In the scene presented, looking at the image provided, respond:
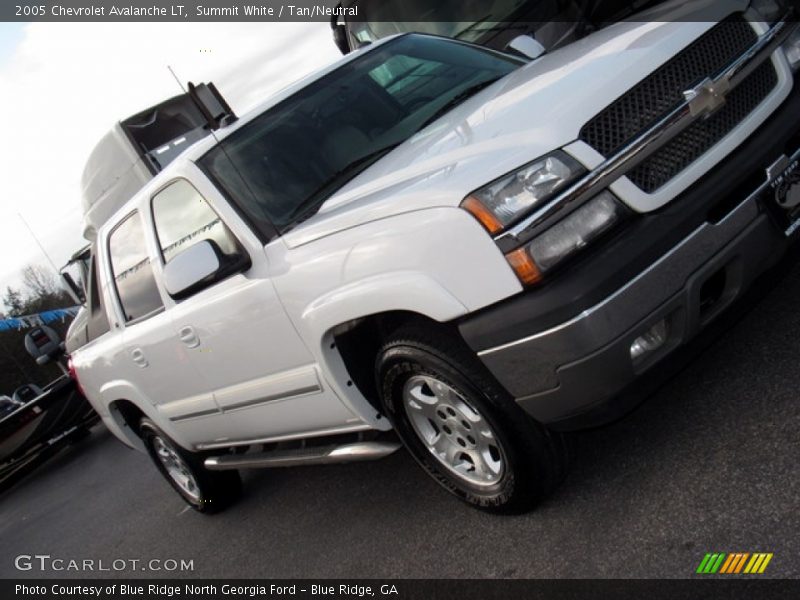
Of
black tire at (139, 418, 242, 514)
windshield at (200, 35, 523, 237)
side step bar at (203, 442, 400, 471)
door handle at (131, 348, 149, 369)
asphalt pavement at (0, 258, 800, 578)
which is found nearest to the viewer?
asphalt pavement at (0, 258, 800, 578)

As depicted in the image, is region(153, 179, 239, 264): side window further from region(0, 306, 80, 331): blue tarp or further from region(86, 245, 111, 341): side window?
region(0, 306, 80, 331): blue tarp

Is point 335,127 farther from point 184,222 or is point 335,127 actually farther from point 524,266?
point 524,266

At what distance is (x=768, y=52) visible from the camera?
2.90m

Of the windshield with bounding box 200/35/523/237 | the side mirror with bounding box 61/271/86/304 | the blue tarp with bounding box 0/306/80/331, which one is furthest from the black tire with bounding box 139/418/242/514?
the blue tarp with bounding box 0/306/80/331

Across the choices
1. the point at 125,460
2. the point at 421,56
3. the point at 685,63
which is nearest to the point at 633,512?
the point at 685,63

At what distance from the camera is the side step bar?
3393 mm

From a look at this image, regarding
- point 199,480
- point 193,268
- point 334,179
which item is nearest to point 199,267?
point 193,268

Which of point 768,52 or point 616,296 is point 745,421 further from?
point 768,52

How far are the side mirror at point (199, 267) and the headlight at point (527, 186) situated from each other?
4.20 feet

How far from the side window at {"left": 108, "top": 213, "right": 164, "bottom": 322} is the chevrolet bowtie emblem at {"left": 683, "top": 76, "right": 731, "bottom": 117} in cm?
293

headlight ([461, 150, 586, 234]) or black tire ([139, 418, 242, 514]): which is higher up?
headlight ([461, 150, 586, 234])

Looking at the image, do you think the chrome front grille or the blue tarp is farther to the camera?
the blue tarp

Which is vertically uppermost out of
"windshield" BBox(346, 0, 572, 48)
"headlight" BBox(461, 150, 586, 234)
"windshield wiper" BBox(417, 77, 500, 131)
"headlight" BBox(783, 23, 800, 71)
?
"windshield" BBox(346, 0, 572, 48)
